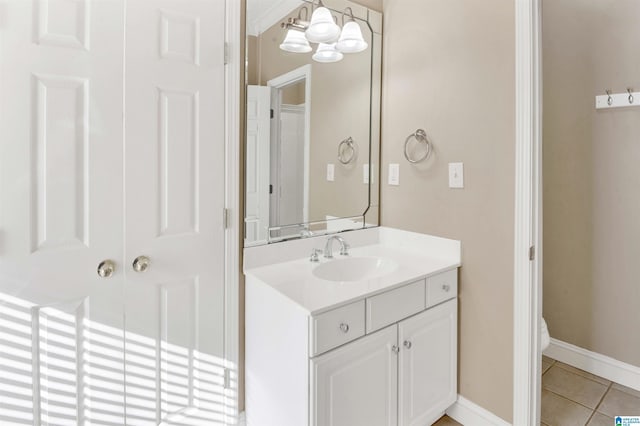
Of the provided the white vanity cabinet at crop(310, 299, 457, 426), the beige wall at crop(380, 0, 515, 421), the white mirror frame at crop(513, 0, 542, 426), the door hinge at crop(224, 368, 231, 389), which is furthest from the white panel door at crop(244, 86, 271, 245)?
the white mirror frame at crop(513, 0, 542, 426)

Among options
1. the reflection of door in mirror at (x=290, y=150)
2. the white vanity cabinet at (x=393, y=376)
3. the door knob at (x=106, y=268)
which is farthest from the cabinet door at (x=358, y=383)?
the door knob at (x=106, y=268)

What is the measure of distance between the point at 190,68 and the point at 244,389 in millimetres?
1464

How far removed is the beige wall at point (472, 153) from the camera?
161cm

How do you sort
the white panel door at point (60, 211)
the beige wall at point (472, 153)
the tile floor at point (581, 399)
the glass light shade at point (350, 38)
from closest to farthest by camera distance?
the white panel door at point (60, 211) < the beige wall at point (472, 153) < the tile floor at point (581, 399) < the glass light shade at point (350, 38)

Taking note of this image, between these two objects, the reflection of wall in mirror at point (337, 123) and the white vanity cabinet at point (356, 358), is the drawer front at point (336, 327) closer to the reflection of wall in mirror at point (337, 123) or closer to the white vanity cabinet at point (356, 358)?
the white vanity cabinet at point (356, 358)

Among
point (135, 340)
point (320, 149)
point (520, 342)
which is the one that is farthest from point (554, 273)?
point (135, 340)

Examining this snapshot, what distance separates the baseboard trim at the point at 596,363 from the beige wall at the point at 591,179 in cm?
4

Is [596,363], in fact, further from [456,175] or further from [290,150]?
[290,150]

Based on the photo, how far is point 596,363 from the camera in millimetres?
2270

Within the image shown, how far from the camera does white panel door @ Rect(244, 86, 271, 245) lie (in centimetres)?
167

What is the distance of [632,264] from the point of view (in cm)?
211

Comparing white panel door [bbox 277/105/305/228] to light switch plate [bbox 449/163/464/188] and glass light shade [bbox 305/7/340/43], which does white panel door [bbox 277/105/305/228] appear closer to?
glass light shade [bbox 305/7/340/43]

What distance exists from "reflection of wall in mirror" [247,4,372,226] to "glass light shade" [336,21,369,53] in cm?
5

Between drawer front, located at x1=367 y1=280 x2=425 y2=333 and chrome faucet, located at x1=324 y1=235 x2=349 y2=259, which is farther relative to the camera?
chrome faucet, located at x1=324 y1=235 x2=349 y2=259
